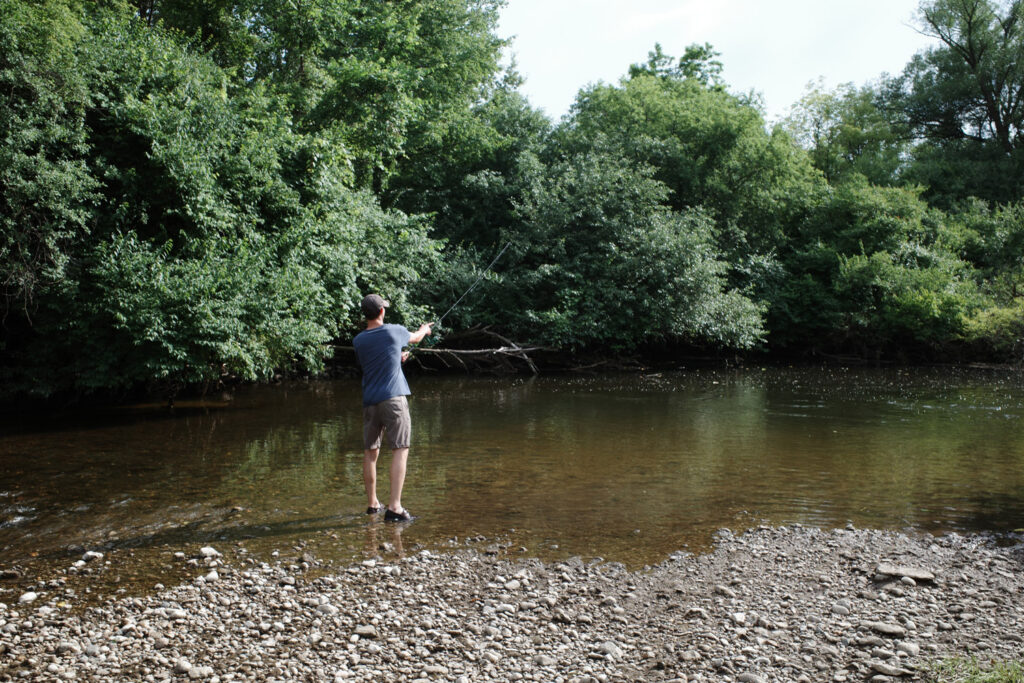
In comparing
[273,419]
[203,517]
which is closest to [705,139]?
[273,419]

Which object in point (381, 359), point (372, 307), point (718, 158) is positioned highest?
point (718, 158)

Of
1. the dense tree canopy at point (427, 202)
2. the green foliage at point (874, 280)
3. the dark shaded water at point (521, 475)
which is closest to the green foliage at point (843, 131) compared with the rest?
the dense tree canopy at point (427, 202)

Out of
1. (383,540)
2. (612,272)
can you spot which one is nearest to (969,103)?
(612,272)

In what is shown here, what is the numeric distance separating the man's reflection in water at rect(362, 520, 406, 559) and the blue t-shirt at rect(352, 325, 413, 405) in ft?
3.87

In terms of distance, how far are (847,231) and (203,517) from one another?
29685 mm

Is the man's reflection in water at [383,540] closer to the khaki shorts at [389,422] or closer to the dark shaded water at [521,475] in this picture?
the dark shaded water at [521,475]

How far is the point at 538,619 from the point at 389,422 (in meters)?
2.86

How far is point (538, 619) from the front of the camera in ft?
15.9

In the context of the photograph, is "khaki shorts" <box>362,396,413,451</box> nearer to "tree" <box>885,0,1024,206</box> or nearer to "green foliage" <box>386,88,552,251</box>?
"green foliage" <box>386,88,552,251</box>

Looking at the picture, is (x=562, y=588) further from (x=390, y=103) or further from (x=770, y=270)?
(x=770, y=270)

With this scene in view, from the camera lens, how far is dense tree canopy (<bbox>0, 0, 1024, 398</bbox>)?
13.8 metres

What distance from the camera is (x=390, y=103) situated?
22.7 meters

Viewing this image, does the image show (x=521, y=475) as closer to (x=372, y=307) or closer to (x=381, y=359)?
(x=381, y=359)

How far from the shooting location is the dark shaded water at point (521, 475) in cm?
679
